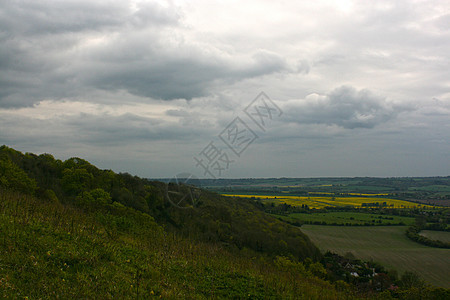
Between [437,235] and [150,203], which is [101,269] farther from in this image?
[437,235]

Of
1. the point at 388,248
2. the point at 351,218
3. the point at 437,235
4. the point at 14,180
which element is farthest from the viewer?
the point at 351,218

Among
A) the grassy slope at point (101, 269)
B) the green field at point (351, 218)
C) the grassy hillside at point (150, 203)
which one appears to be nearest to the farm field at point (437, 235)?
Answer: the green field at point (351, 218)

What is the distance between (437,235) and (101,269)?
8219cm

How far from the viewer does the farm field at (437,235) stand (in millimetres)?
63922

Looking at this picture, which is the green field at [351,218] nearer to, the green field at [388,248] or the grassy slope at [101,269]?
the green field at [388,248]

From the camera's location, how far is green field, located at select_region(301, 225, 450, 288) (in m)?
45.4

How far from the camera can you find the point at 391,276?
41.1 m

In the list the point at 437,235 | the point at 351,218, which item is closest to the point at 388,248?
the point at 437,235

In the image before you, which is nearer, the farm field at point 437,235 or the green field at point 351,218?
the farm field at point 437,235

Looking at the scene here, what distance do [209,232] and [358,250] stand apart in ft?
113

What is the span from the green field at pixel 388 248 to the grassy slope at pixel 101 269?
1577 inches

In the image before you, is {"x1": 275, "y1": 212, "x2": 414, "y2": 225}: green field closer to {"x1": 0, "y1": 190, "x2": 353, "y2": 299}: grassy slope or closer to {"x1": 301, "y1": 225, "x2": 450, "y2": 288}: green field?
{"x1": 301, "y1": 225, "x2": 450, "y2": 288}: green field

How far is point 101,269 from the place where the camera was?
26.9 ft

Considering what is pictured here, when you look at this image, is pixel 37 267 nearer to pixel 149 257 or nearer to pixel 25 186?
pixel 149 257
